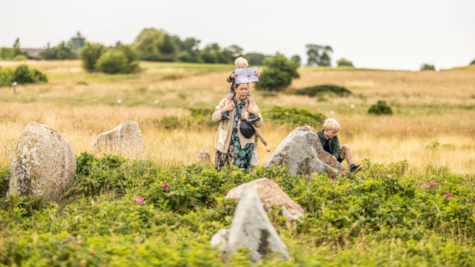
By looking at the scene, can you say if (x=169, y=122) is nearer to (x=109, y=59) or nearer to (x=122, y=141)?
(x=122, y=141)

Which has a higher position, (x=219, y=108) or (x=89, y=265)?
(x=219, y=108)

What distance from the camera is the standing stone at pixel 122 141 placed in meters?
10.7

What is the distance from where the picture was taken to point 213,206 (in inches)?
277

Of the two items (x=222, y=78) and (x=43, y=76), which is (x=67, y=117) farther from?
(x=222, y=78)

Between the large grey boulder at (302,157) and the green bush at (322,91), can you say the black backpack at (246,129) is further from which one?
the green bush at (322,91)

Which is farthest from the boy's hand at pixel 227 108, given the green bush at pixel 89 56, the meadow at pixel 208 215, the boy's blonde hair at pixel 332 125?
the green bush at pixel 89 56

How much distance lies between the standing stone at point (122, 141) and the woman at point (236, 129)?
3.24 meters

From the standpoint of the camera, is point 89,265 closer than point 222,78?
Yes

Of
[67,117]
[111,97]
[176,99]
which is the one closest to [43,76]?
[111,97]

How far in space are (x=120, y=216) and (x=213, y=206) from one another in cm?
154

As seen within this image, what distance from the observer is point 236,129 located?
8.11 meters

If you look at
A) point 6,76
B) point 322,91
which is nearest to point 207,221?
point 322,91

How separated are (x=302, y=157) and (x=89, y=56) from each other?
236 ft

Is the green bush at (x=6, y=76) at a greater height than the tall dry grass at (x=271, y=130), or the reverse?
the green bush at (x=6, y=76)
